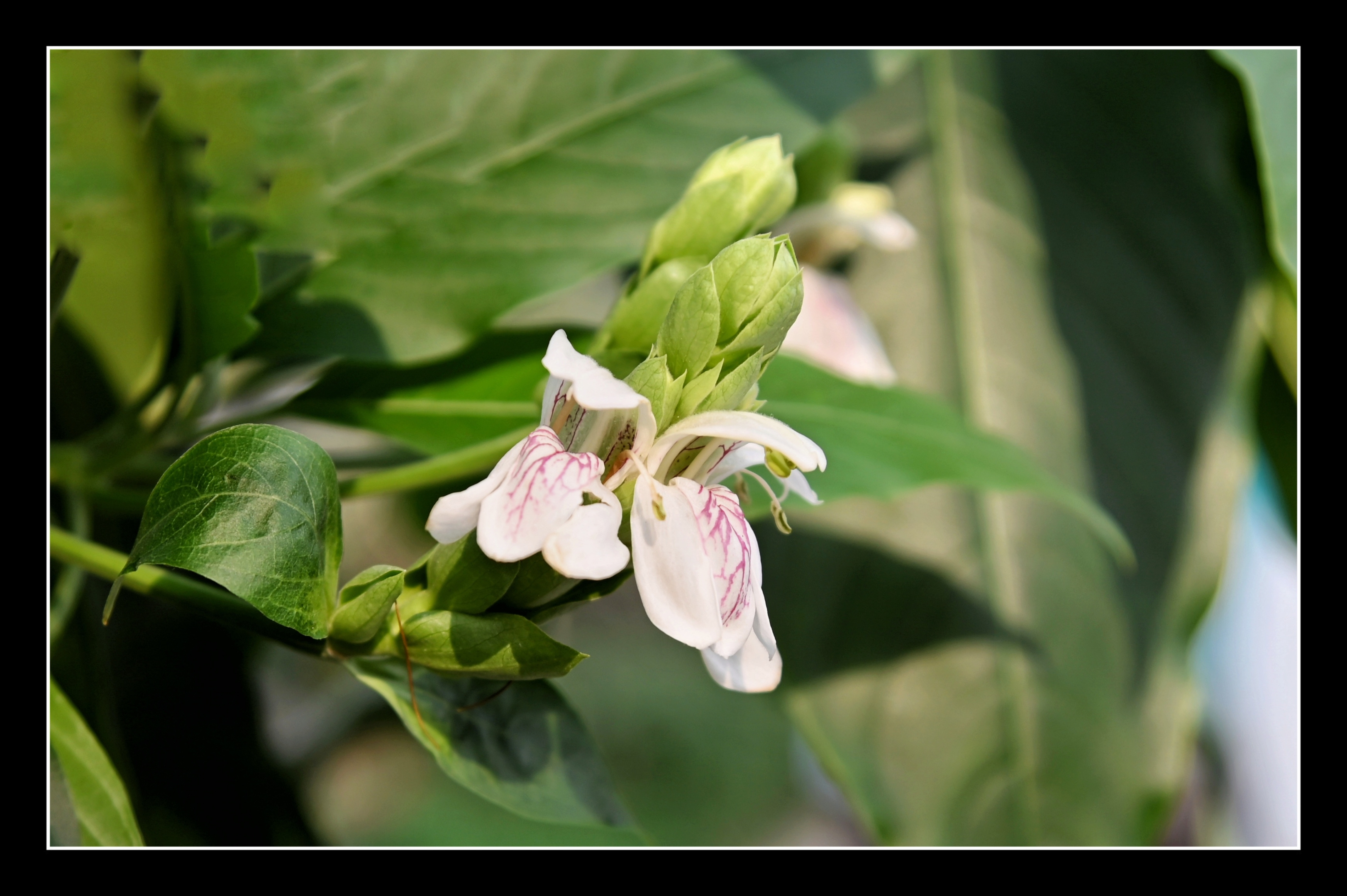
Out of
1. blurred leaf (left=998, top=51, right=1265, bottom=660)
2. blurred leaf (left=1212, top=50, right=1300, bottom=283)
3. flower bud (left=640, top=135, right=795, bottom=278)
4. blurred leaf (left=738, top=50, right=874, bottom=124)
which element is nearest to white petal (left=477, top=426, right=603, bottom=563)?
flower bud (left=640, top=135, right=795, bottom=278)

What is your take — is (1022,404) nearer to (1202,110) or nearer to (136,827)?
(1202,110)

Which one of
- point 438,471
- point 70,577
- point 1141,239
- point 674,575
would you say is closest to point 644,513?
point 674,575

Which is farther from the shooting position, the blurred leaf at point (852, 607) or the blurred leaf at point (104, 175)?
the blurred leaf at point (852, 607)

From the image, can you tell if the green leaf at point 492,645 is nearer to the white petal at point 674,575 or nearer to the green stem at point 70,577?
the white petal at point 674,575

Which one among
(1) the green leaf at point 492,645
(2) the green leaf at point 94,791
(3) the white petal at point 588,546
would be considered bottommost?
(2) the green leaf at point 94,791

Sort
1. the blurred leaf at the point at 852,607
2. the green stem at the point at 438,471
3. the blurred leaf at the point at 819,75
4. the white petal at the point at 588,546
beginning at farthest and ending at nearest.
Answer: the blurred leaf at the point at 852,607, the blurred leaf at the point at 819,75, the green stem at the point at 438,471, the white petal at the point at 588,546

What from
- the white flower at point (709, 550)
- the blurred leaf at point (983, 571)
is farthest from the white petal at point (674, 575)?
the blurred leaf at point (983, 571)

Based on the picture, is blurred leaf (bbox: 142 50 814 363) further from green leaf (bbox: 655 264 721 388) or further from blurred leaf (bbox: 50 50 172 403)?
green leaf (bbox: 655 264 721 388)
